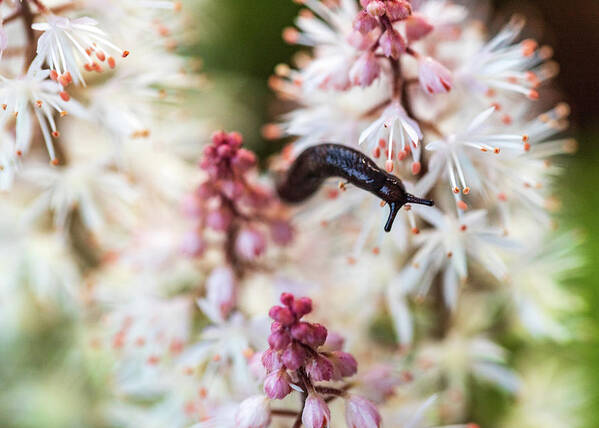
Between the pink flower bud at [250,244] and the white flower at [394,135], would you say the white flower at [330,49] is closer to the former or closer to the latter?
the white flower at [394,135]

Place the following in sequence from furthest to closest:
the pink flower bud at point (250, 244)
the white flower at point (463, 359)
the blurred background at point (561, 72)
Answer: the blurred background at point (561, 72) < the white flower at point (463, 359) < the pink flower bud at point (250, 244)

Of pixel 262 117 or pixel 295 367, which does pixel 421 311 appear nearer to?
pixel 295 367

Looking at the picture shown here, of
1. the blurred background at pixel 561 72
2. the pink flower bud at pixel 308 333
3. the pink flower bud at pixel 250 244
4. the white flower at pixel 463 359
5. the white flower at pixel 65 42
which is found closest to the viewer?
the pink flower bud at pixel 308 333

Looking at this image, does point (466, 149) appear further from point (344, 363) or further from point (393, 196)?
point (344, 363)

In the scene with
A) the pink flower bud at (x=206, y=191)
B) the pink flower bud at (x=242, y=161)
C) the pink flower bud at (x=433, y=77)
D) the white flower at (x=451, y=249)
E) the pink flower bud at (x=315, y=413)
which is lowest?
the pink flower bud at (x=315, y=413)

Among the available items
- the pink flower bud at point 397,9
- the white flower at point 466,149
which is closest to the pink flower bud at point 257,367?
the white flower at point 466,149

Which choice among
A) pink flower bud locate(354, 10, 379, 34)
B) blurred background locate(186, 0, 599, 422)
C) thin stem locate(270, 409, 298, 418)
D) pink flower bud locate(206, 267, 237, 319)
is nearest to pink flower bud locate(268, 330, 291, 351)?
thin stem locate(270, 409, 298, 418)

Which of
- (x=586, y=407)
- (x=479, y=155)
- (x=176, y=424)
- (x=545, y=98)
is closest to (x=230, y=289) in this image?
(x=176, y=424)

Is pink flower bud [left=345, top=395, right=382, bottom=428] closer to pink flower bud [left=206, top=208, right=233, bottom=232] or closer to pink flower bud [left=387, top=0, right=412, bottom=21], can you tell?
pink flower bud [left=206, top=208, right=233, bottom=232]

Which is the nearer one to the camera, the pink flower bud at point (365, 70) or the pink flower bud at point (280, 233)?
the pink flower bud at point (365, 70)
